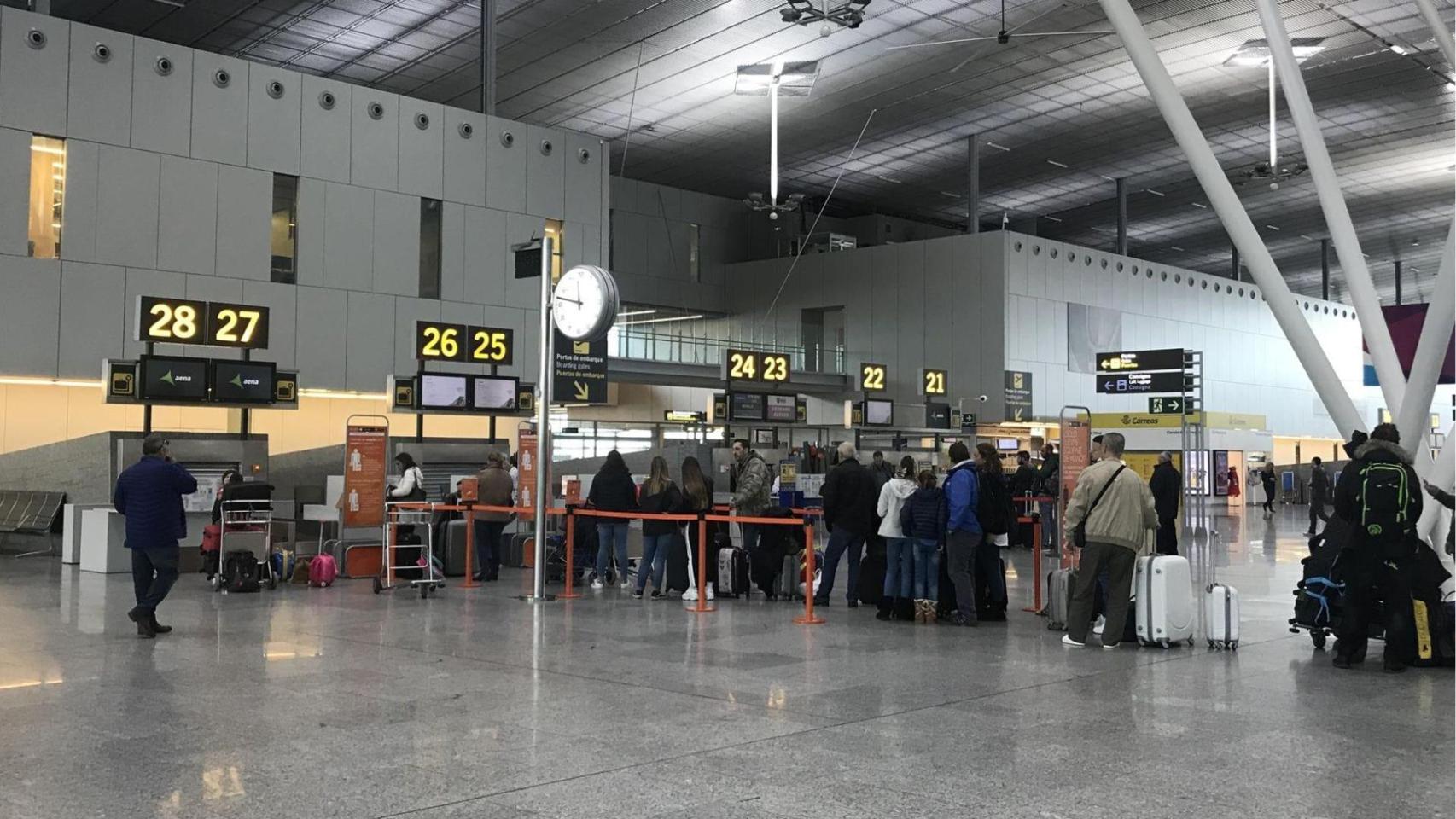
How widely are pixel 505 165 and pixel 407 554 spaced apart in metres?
14.6

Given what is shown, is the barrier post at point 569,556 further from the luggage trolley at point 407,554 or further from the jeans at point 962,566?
the jeans at point 962,566

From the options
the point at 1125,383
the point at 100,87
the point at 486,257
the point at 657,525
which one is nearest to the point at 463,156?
the point at 486,257

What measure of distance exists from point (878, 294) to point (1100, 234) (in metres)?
15.1

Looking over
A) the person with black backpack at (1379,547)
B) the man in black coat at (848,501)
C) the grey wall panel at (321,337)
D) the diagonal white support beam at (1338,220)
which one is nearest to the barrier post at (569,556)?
the man in black coat at (848,501)

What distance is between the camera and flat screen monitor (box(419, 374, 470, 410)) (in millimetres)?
19375

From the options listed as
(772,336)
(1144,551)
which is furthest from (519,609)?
(772,336)

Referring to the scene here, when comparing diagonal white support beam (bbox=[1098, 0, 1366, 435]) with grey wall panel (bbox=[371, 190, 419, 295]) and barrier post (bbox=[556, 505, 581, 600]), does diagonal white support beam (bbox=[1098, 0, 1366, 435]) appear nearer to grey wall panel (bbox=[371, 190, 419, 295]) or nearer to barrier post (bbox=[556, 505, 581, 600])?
barrier post (bbox=[556, 505, 581, 600])

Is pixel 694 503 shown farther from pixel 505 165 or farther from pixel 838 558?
pixel 505 165

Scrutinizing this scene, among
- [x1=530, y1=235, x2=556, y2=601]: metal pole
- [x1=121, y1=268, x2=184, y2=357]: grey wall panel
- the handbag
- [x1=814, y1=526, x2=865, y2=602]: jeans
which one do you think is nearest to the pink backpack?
[x1=530, y1=235, x2=556, y2=601]: metal pole

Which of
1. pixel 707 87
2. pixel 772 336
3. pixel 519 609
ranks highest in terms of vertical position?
pixel 707 87

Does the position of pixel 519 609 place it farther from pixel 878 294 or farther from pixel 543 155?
pixel 878 294

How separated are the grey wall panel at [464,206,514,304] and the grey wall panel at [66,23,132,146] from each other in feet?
23.2

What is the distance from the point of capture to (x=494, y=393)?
66.3 feet

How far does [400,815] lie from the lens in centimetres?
492
